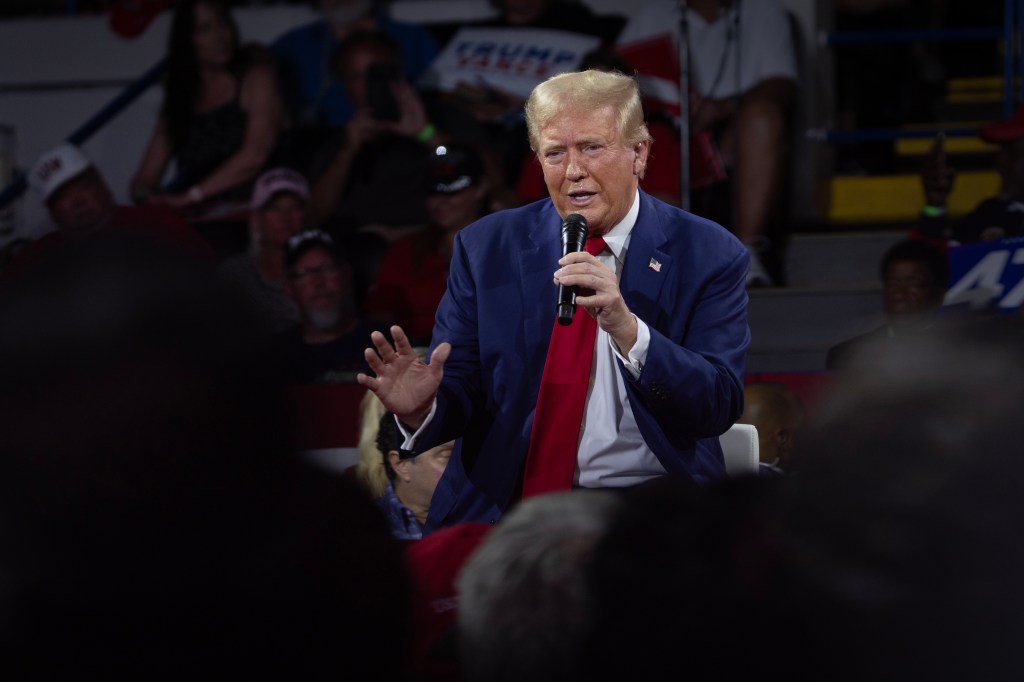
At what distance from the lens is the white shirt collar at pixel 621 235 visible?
217 cm

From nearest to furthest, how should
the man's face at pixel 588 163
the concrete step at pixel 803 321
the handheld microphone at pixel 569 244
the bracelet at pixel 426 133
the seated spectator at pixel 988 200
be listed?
the handheld microphone at pixel 569 244 → the man's face at pixel 588 163 → the seated spectator at pixel 988 200 → the concrete step at pixel 803 321 → the bracelet at pixel 426 133

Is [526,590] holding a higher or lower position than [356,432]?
higher

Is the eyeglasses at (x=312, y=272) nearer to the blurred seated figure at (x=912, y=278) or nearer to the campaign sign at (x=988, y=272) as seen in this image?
the blurred seated figure at (x=912, y=278)

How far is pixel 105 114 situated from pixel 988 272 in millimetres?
4147

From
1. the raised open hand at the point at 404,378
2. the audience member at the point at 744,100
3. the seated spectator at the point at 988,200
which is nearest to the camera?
the raised open hand at the point at 404,378

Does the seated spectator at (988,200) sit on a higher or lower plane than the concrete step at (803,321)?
higher

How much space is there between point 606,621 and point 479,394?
1.38 m

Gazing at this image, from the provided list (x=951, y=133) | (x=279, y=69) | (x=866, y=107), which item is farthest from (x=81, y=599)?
(x=866, y=107)

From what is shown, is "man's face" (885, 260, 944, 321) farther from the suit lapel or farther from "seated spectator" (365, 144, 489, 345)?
the suit lapel

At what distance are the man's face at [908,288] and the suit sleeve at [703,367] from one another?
217 cm

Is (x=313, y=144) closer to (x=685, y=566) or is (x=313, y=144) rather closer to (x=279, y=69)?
(x=279, y=69)

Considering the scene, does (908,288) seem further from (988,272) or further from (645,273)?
(645,273)

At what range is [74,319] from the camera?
0.76 m

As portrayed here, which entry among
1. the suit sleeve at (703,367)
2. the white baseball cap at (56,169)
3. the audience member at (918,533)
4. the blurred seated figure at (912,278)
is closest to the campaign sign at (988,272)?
the blurred seated figure at (912,278)
